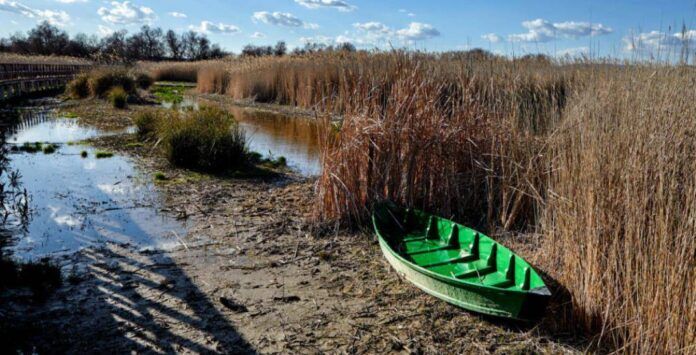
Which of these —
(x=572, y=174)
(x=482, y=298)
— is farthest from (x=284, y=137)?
(x=482, y=298)

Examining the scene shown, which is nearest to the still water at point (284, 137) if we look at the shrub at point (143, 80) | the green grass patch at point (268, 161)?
the green grass patch at point (268, 161)

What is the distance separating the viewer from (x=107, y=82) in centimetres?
2452

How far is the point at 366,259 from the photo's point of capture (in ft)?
20.1

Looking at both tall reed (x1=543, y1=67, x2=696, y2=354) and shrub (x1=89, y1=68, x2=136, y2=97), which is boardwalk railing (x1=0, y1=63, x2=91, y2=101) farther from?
tall reed (x1=543, y1=67, x2=696, y2=354)

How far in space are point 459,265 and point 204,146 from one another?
6.31 metres

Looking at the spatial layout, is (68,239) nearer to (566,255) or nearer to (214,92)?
(566,255)

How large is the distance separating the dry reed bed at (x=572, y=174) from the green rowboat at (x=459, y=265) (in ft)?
1.21

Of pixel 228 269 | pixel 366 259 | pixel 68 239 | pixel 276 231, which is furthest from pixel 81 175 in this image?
pixel 366 259

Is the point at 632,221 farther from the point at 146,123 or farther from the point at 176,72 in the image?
the point at 176,72

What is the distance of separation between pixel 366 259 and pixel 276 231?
144 cm

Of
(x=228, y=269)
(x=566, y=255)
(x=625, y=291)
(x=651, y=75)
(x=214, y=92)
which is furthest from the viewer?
(x=214, y=92)

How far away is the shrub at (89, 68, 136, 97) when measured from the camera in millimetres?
24422

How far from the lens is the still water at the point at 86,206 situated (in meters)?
6.62

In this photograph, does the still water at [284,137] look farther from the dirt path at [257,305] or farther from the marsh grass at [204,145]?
the dirt path at [257,305]
